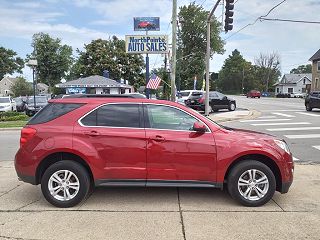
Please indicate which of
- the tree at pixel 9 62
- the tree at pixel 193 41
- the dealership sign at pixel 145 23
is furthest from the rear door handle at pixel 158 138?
the tree at pixel 9 62

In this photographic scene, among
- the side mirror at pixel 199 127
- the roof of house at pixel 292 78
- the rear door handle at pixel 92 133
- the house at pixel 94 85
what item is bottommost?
the rear door handle at pixel 92 133

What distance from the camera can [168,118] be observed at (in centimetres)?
538

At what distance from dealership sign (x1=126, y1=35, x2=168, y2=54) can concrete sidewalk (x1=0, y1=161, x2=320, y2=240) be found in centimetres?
2099

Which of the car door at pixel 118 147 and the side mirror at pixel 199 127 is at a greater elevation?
the side mirror at pixel 199 127

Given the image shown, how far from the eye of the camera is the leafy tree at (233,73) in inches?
4764

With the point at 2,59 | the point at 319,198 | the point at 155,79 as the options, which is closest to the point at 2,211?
the point at 319,198

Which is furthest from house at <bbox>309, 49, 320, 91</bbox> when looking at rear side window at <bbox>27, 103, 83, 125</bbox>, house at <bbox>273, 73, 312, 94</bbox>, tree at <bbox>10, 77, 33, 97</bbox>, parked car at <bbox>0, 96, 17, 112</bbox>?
rear side window at <bbox>27, 103, 83, 125</bbox>

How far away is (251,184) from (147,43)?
22.1 metres

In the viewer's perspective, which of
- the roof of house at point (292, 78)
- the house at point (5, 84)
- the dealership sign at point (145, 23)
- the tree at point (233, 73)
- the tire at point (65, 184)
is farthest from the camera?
the tree at point (233, 73)

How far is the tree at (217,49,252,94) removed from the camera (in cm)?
12100

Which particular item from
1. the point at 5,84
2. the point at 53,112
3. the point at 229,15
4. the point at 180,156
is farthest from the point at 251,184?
the point at 5,84

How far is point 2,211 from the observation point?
5.03m

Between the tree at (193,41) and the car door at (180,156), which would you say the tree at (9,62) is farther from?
the car door at (180,156)

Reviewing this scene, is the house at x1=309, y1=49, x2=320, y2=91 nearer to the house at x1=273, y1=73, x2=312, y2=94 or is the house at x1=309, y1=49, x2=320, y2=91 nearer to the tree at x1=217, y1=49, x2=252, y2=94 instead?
the house at x1=273, y1=73, x2=312, y2=94
